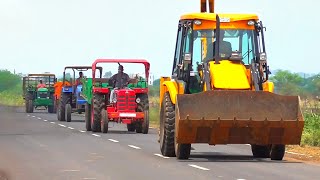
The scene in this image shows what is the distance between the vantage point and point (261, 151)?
23.7 m

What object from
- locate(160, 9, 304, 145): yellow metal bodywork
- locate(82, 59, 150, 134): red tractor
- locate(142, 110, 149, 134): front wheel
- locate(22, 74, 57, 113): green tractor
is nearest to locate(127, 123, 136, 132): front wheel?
locate(82, 59, 150, 134): red tractor

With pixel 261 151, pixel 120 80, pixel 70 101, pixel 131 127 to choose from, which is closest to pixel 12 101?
pixel 70 101

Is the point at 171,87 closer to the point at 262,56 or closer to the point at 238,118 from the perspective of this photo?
the point at 238,118

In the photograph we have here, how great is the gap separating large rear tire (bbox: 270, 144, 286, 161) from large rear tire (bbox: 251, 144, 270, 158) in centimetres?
69

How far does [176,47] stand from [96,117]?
12.4m

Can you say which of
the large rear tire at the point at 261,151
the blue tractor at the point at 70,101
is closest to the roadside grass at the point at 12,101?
the blue tractor at the point at 70,101

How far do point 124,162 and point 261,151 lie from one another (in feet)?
12.8

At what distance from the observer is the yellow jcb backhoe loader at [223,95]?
21312mm

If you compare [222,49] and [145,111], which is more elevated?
[222,49]

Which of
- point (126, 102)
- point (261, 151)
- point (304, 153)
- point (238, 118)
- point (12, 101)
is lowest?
point (304, 153)

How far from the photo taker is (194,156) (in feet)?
77.5

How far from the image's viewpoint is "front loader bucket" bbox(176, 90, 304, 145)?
21188 mm

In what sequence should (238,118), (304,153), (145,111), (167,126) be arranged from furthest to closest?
(145,111), (304,153), (167,126), (238,118)

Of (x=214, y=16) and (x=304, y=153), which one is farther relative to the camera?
(x=304, y=153)
